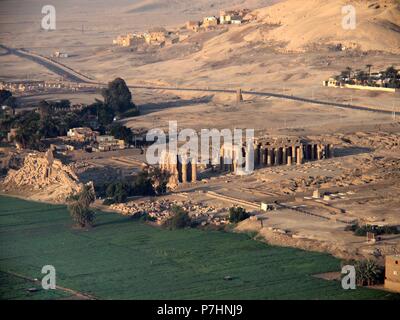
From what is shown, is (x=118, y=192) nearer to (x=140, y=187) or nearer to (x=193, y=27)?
(x=140, y=187)

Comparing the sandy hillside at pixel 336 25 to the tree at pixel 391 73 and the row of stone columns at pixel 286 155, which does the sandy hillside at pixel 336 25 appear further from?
the row of stone columns at pixel 286 155

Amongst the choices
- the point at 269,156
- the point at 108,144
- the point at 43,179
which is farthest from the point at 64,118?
the point at 269,156

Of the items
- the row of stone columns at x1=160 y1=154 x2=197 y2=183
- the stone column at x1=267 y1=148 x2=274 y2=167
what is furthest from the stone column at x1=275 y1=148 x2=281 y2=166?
the row of stone columns at x1=160 y1=154 x2=197 y2=183

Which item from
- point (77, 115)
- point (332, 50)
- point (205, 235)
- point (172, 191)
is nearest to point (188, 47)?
point (332, 50)

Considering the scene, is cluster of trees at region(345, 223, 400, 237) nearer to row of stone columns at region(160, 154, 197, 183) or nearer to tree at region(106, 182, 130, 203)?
tree at region(106, 182, 130, 203)
